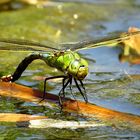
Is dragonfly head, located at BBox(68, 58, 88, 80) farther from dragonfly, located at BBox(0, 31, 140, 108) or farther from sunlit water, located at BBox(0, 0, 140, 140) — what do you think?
sunlit water, located at BBox(0, 0, 140, 140)

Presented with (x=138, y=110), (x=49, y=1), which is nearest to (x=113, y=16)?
(x=49, y=1)

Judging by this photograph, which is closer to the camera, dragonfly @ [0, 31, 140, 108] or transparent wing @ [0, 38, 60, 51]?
dragonfly @ [0, 31, 140, 108]

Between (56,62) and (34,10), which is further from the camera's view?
(34,10)

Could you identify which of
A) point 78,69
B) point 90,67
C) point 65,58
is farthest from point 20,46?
point 90,67

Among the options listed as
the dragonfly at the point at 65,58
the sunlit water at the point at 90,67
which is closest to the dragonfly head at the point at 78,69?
the dragonfly at the point at 65,58

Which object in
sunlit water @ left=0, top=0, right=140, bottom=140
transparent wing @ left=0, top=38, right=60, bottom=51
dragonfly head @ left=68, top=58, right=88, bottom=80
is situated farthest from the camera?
transparent wing @ left=0, top=38, right=60, bottom=51

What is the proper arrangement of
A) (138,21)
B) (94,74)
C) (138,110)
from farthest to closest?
(138,21) → (94,74) → (138,110)

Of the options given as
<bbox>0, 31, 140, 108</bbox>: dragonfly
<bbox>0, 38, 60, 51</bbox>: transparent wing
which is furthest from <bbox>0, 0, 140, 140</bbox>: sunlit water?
Answer: <bbox>0, 38, 60, 51</bbox>: transparent wing

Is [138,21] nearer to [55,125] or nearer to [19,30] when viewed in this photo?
[19,30]

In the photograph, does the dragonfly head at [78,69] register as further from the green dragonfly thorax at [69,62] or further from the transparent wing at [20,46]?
the transparent wing at [20,46]
